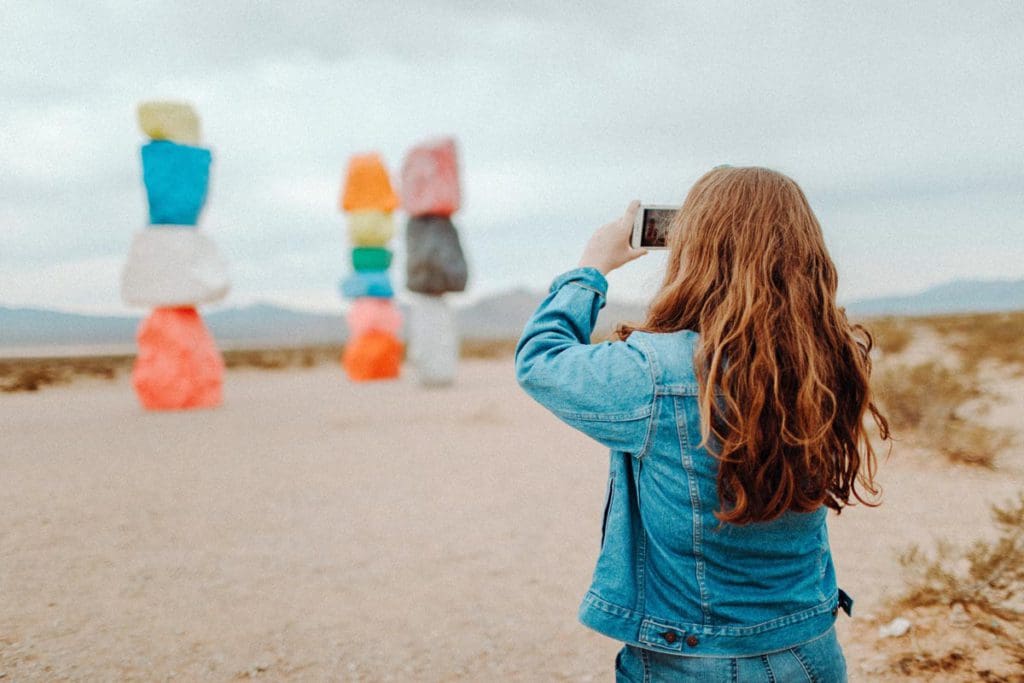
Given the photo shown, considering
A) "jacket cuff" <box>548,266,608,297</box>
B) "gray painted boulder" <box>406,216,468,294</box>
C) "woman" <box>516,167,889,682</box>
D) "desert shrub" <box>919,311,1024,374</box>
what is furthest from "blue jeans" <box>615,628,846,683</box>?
"gray painted boulder" <box>406,216,468,294</box>

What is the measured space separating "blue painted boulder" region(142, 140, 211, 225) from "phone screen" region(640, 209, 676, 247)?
911 centimetres

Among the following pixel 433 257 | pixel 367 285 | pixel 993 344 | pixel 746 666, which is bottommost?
pixel 993 344

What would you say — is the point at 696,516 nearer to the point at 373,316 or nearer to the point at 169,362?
the point at 169,362

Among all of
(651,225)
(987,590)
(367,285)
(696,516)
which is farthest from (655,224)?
(367,285)

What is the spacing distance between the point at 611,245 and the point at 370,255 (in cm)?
1280

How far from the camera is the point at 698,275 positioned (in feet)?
3.95

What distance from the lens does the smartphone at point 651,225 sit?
1.34 metres

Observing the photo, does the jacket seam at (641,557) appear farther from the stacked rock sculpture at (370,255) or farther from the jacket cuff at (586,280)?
the stacked rock sculpture at (370,255)

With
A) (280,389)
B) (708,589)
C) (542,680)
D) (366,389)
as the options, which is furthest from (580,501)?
(280,389)

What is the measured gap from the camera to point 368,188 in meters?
13.6

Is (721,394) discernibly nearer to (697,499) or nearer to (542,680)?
(697,499)

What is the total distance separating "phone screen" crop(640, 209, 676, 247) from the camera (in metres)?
1.35

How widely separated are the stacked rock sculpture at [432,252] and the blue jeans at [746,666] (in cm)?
1092

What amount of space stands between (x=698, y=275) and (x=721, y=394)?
0.66ft
